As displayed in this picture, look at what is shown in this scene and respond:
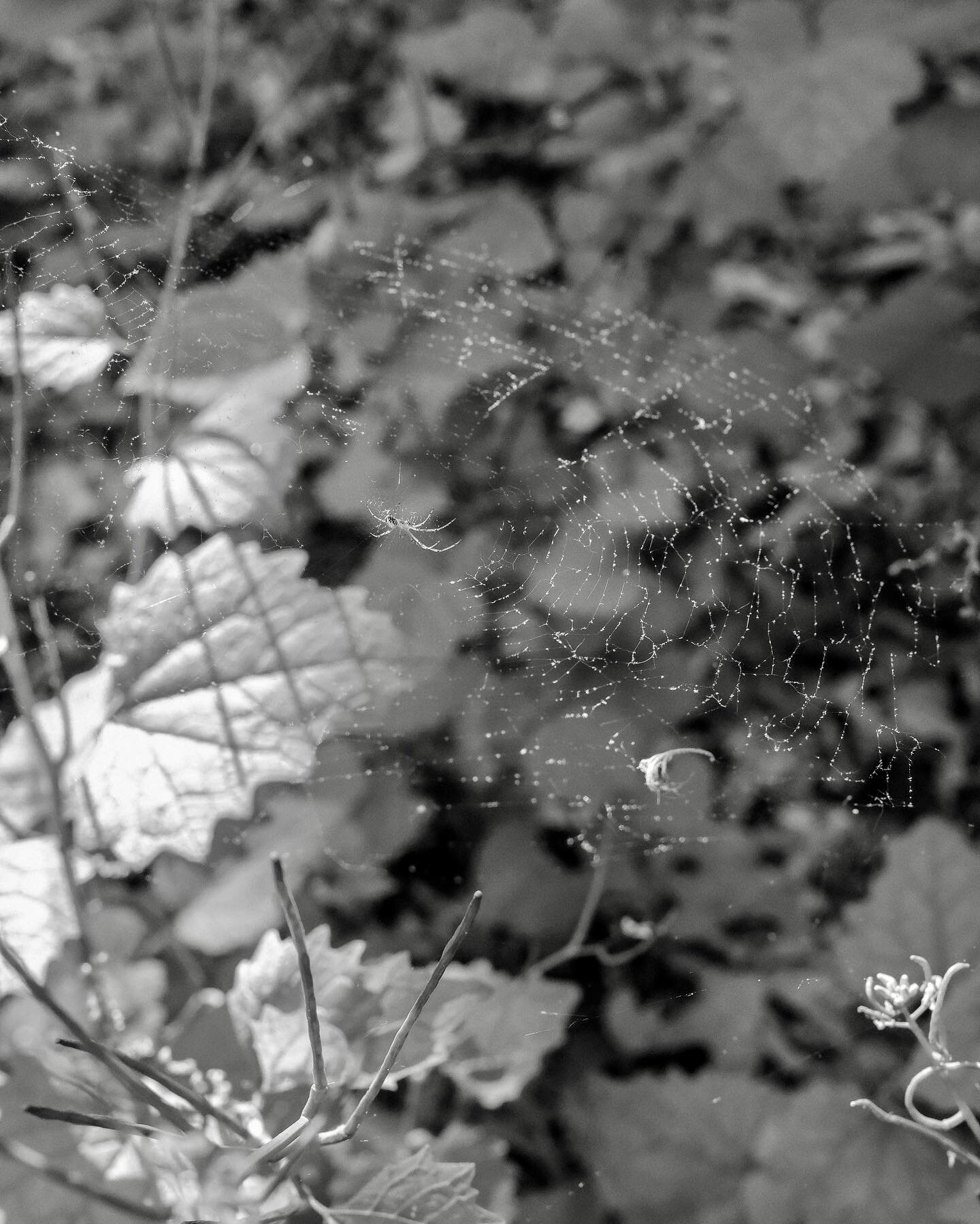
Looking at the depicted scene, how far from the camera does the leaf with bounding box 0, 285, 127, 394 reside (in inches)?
43.0

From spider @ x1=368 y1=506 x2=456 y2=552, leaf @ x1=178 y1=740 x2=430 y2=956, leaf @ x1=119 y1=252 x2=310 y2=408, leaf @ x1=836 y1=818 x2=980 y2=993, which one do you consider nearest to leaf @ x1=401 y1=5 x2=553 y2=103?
leaf @ x1=119 y1=252 x2=310 y2=408

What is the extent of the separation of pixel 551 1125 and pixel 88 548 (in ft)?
3.47

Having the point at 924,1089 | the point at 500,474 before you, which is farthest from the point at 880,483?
the point at 924,1089

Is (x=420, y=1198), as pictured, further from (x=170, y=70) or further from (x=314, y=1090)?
(x=170, y=70)

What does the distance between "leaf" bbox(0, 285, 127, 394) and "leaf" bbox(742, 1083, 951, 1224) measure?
43.3 inches

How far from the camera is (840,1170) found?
3.40ft

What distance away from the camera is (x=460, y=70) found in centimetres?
164

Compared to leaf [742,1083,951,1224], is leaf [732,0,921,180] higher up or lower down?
higher up

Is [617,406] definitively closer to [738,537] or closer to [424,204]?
[738,537]

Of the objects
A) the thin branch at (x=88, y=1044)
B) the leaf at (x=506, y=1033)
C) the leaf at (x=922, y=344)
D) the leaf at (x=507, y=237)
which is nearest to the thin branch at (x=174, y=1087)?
the thin branch at (x=88, y=1044)

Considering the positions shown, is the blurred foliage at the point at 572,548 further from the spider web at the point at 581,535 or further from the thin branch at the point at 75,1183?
the thin branch at the point at 75,1183

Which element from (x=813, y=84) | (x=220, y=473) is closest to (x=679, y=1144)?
(x=220, y=473)

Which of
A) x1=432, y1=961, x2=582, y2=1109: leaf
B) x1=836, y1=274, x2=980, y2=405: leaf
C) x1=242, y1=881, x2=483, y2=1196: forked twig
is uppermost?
x1=242, y1=881, x2=483, y2=1196: forked twig

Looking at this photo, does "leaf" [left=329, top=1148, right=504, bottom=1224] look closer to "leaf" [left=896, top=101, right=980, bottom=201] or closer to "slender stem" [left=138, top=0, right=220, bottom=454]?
"slender stem" [left=138, top=0, right=220, bottom=454]
